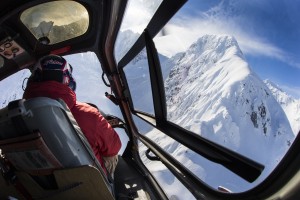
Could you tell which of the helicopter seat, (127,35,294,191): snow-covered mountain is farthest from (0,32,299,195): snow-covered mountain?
the helicopter seat

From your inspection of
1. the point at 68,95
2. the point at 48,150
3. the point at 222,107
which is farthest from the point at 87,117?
the point at 222,107

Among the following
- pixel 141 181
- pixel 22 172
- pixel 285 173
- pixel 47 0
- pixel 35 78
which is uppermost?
pixel 47 0

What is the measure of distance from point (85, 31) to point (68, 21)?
0.23m

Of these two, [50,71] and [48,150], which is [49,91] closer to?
[50,71]

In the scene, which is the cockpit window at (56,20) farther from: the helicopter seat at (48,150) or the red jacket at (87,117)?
the helicopter seat at (48,150)

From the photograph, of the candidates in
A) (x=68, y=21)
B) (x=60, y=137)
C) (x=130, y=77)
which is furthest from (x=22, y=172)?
(x=130, y=77)

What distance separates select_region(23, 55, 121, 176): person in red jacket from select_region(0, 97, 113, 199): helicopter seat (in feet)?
0.71

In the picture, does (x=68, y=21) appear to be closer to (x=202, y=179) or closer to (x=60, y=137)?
(x=60, y=137)

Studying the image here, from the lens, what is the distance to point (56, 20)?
2.55 metres

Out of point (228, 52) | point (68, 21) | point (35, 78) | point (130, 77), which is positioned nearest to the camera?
point (228, 52)

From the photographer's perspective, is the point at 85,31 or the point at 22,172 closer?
the point at 22,172

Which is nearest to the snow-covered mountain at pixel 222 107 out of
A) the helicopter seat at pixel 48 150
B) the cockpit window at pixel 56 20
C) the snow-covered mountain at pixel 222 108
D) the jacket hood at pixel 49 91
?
the snow-covered mountain at pixel 222 108

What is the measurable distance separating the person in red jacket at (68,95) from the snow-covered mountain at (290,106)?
1.03m

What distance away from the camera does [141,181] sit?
107 inches
